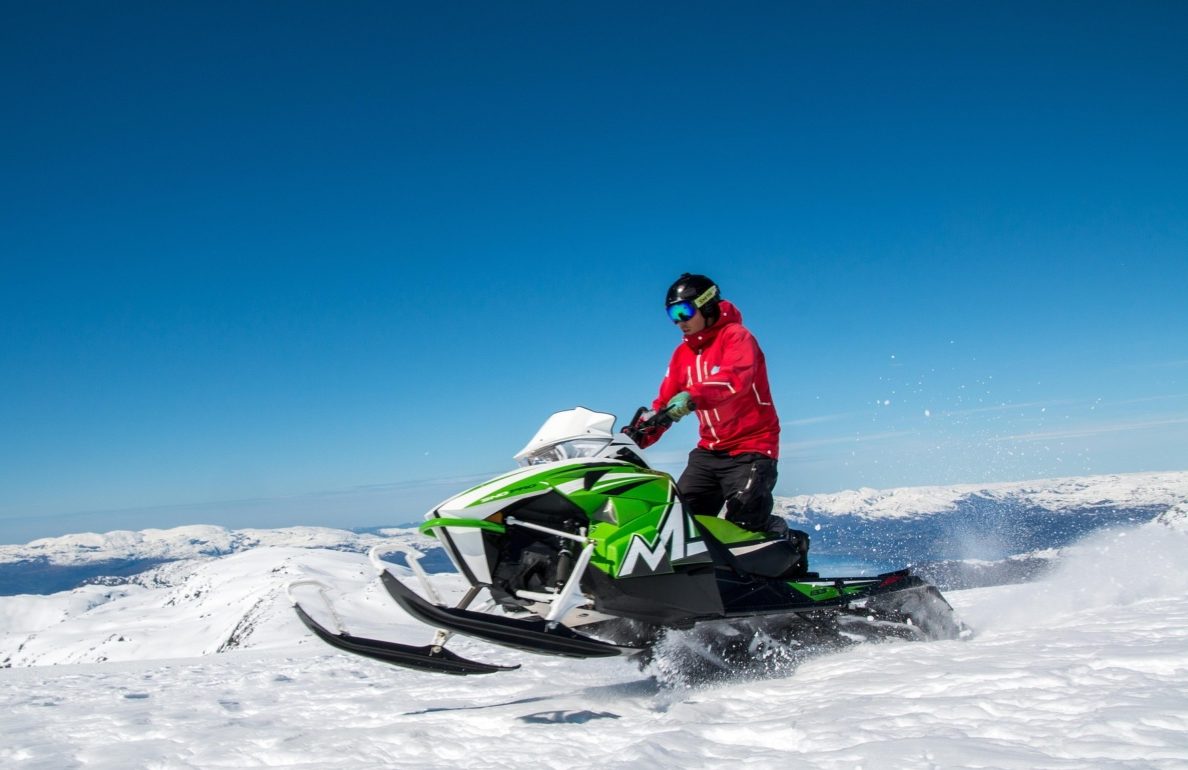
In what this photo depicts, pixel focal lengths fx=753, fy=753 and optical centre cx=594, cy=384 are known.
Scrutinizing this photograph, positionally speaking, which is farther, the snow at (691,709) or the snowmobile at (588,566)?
the snowmobile at (588,566)

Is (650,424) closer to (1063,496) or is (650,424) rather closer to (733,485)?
(733,485)

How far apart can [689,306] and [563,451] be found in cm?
178

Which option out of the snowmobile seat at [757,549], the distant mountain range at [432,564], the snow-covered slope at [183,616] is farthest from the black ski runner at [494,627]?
the snow-covered slope at [183,616]

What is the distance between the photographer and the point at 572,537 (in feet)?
13.8

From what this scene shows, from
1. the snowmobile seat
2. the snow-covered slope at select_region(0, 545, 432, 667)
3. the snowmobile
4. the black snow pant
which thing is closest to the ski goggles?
the snowmobile

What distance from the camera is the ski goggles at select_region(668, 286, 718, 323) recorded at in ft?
18.6

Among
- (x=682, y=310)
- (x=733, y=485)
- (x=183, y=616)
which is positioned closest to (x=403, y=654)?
(x=733, y=485)

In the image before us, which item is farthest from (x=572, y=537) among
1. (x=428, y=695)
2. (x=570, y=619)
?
(x=428, y=695)

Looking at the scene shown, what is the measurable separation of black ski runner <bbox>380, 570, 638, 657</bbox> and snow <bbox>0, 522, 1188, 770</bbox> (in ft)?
1.46

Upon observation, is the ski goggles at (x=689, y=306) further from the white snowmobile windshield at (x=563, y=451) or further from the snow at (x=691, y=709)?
the snow at (x=691, y=709)

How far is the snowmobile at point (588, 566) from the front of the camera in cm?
398

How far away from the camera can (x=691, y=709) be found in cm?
412

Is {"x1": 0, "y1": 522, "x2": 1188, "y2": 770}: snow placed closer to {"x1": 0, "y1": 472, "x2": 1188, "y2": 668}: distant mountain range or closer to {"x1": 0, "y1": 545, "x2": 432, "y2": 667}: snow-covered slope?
{"x1": 0, "y1": 472, "x2": 1188, "y2": 668}: distant mountain range

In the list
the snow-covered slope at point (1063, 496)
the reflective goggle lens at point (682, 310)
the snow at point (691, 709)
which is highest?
the reflective goggle lens at point (682, 310)
